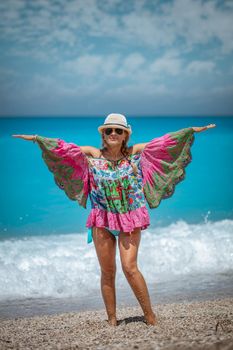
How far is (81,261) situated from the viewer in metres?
7.95

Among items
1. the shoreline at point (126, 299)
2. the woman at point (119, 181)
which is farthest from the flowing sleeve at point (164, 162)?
the shoreline at point (126, 299)

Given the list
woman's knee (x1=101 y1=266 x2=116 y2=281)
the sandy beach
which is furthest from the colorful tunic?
the sandy beach

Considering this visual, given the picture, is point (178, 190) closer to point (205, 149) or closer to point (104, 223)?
point (104, 223)

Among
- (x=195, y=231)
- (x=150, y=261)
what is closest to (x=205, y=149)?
(x=195, y=231)

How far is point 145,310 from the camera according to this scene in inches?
168

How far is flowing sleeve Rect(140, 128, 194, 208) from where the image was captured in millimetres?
4445

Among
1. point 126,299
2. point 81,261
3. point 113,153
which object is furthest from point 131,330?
point 81,261

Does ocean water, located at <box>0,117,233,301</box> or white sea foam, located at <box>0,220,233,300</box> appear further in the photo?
ocean water, located at <box>0,117,233,301</box>

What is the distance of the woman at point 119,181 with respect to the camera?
4.17 meters

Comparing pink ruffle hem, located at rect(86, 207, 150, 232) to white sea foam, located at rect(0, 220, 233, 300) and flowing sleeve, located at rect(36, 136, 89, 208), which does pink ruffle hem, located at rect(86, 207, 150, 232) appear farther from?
white sea foam, located at rect(0, 220, 233, 300)

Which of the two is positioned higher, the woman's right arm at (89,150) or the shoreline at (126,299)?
the woman's right arm at (89,150)

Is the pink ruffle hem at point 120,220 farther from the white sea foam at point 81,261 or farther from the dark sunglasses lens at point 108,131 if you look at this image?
the white sea foam at point 81,261

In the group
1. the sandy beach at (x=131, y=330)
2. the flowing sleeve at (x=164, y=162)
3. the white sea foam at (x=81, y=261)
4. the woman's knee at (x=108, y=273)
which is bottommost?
the sandy beach at (x=131, y=330)

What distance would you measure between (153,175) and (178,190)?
1263 centimetres
